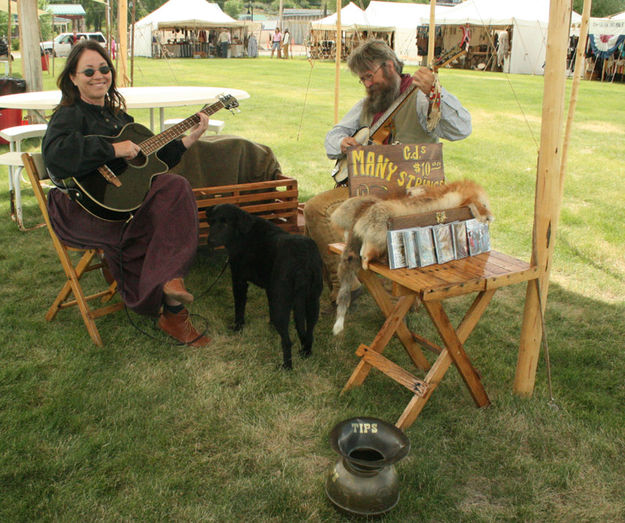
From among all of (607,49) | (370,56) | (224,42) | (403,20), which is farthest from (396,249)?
(224,42)

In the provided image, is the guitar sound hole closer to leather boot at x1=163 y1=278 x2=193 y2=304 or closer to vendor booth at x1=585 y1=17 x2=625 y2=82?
leather boot at x1=163 y1=278 x2=193 y2=304

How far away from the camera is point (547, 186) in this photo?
8.67 feet

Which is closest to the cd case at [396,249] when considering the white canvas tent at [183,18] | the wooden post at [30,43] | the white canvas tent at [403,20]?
the wooden post at [30,43]

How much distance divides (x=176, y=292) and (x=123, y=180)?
83 cm

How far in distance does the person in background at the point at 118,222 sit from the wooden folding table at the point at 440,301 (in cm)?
103

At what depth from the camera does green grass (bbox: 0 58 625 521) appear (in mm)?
2293

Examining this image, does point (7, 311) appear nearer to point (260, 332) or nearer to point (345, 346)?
point (260, 332)

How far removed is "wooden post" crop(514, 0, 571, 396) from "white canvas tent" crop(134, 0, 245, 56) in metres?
36.5

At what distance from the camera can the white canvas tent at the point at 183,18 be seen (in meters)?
35.7

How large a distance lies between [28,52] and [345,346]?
29.3 ft

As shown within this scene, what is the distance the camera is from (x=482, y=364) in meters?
3.33

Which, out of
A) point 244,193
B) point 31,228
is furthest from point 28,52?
point 244,193

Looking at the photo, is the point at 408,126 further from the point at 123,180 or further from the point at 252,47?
the point at 252,47

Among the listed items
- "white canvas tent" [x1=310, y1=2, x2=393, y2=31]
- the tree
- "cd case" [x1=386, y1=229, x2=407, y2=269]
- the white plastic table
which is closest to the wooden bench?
the white plastic table
